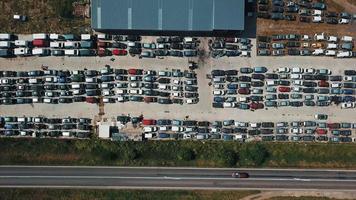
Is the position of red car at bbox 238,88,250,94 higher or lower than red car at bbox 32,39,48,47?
lower

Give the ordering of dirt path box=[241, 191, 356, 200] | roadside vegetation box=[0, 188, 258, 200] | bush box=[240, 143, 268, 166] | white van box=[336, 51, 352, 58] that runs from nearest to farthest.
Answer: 1. roadside vegetation box=[0, 188, 258, 200]
2. bush box=[240, 143, 268, 166]
3. dirt path box=[241, 191, 356, 200]
4. white van box=[336, 51, 352, 58]

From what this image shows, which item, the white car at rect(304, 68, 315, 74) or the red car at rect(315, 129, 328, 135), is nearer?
the red car at rect(315, 129, 328, 135)

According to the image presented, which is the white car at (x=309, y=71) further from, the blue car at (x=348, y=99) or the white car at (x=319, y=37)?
the blue car at (x=348, y=99)

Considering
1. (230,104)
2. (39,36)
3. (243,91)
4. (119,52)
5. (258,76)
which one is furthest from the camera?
(258,76)

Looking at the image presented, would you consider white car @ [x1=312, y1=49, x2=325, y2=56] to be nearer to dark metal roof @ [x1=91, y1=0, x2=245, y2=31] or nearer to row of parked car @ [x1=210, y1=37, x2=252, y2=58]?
row of parked car @ [x1=210, y1=37, x2=252, y2=58]

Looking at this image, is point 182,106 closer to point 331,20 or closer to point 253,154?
point 253,154

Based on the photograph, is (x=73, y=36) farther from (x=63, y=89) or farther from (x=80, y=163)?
(x=80, y=163)

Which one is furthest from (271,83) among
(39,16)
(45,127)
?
(39,16)

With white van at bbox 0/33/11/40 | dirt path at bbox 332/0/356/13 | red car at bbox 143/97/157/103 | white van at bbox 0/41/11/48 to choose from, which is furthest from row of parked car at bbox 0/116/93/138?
dirt path at bbox 332/0/356/13
